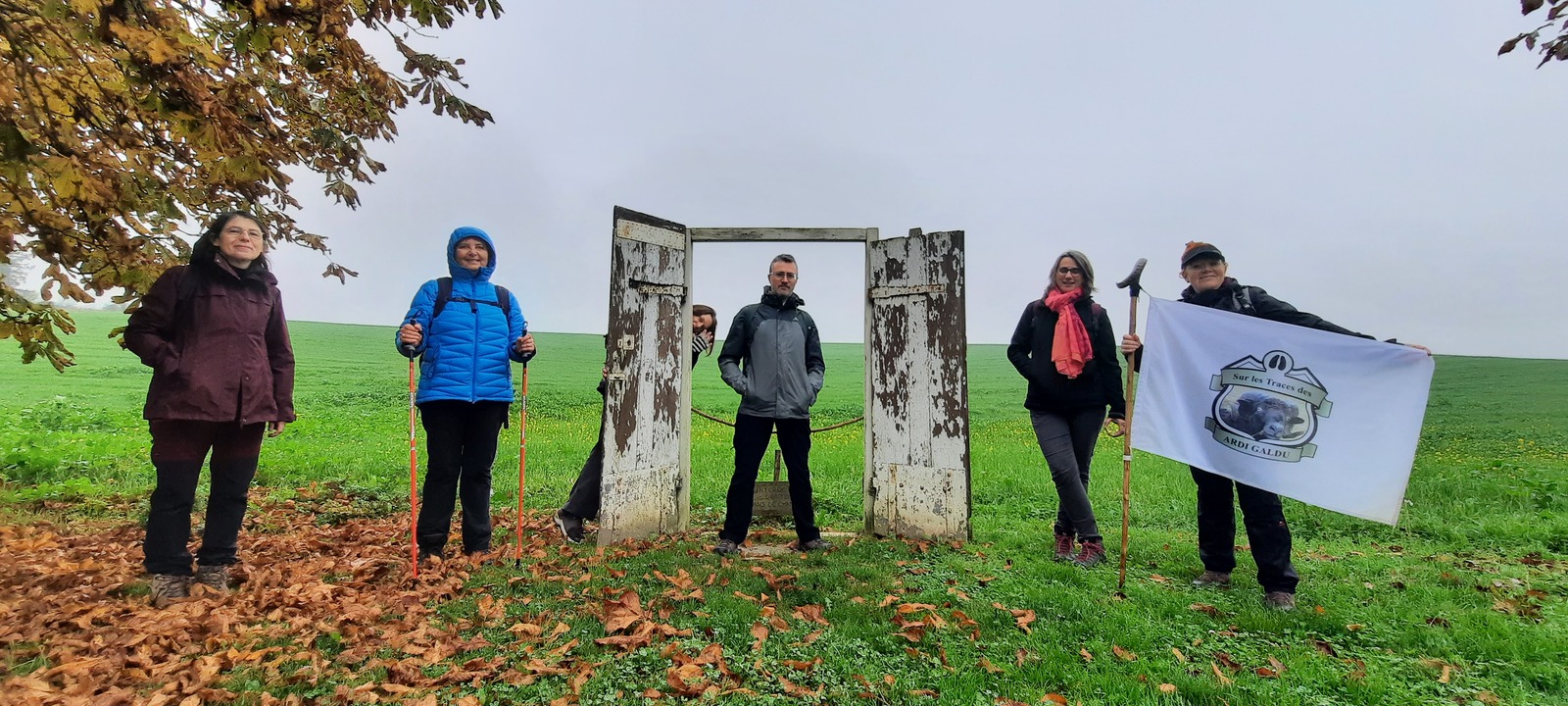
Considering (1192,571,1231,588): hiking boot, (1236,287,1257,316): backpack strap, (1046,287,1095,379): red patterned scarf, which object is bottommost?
(1192,571,1231,588): hiking boot

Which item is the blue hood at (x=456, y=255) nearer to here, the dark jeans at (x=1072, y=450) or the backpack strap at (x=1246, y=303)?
the dark jeans at (x=1072, y=450)

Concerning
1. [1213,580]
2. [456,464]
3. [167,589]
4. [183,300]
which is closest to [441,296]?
[456,464]

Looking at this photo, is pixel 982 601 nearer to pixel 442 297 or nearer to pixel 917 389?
pixel 917 389

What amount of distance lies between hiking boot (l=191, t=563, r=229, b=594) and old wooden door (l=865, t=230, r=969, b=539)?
458 centimetres

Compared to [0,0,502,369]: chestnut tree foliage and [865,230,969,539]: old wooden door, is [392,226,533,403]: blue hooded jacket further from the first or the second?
[865,230,969,539]: old wooden door

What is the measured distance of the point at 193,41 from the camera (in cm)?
289

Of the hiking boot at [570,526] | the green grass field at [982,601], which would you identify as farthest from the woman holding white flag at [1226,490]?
the hiking boot at [570,526]

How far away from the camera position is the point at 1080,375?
489 cm

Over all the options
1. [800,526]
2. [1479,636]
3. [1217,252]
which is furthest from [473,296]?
[1479,636]

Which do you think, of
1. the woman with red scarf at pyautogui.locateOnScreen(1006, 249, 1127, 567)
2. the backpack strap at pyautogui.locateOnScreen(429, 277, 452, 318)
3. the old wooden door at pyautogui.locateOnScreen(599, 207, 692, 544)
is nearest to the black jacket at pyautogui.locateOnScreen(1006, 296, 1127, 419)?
the woman with red scarf at pyautogui.locateOnScreen(1006, 249, 1127, 567)

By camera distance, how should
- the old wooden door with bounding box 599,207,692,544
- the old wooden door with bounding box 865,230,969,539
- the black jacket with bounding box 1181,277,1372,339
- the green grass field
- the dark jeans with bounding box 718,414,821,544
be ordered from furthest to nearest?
the old wooden door with bounding box 865,230,969,539
the old wooden door with bounding box 599,207,692,544
the dark jeans with bounding box 718,414,821,544
the black jacket with bounding box 1181,277,1372,339
the green grass field

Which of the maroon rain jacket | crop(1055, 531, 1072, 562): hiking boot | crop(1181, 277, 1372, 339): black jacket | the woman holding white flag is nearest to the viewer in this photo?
the maroon rain jacket

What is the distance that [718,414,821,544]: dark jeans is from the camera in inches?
206

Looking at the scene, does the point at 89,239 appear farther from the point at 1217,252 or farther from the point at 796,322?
the point at 1217,252
